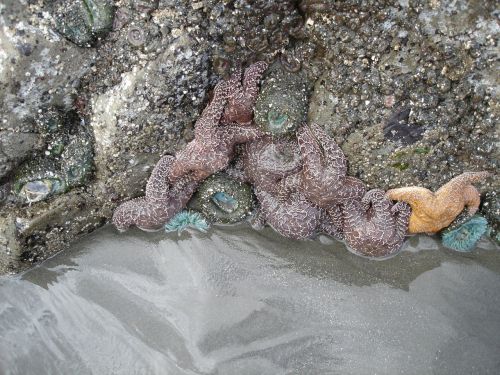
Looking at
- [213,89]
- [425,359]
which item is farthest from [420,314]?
[213,89]

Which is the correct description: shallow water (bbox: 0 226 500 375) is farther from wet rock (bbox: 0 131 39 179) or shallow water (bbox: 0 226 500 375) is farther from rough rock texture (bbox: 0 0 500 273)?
wet rock (bbox: 0 131 39 179)

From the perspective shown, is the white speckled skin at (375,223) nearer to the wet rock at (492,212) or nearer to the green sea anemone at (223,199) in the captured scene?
the wet rock at (492,212)

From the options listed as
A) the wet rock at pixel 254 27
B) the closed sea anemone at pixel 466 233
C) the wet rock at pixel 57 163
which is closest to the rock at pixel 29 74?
the wet rock at pixel 57 163

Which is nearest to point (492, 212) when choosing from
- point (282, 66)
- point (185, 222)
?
point (282, 66)

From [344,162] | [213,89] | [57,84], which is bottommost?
[344,162]

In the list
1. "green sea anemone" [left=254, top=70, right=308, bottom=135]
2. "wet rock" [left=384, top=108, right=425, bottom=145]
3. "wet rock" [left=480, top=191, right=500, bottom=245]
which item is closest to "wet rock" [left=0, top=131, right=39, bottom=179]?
"green sea anemone" [left=254, top=70, right=308, bottom=135]

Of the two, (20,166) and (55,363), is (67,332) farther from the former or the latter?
(20,166)
